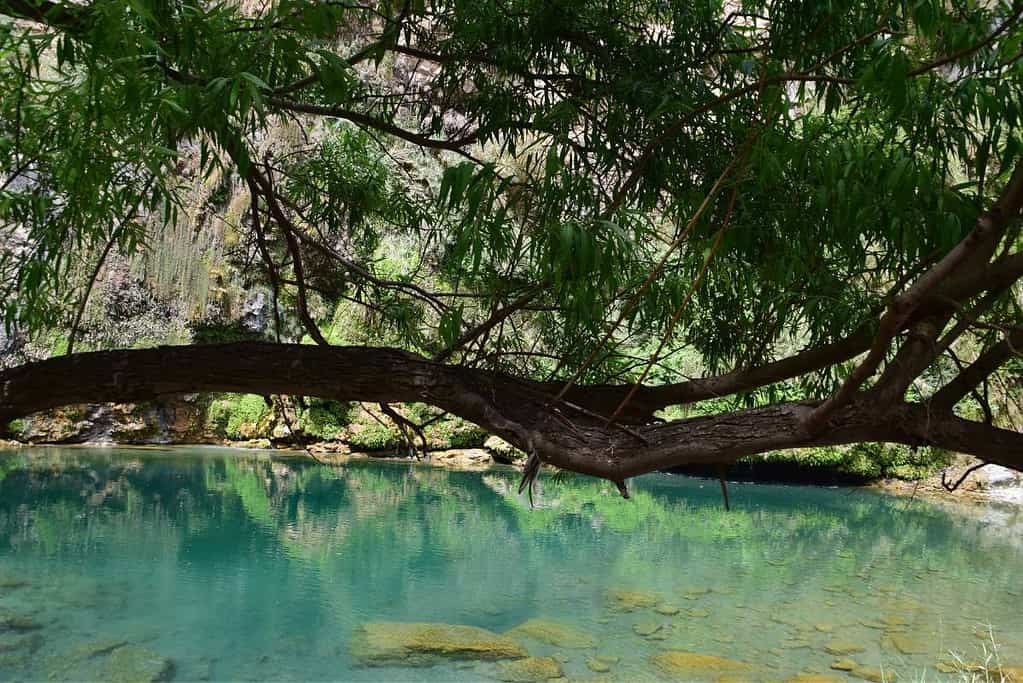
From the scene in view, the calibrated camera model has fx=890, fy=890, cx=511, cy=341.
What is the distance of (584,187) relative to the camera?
1706 millimetres

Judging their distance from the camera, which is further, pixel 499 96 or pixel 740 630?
pixel 740 630

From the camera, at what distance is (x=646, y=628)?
16.8 feet

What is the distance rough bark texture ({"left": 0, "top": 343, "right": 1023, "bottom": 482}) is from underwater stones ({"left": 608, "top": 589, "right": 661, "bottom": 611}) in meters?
3.84

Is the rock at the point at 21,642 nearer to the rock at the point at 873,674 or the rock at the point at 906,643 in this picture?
the rock at the point at 873,674

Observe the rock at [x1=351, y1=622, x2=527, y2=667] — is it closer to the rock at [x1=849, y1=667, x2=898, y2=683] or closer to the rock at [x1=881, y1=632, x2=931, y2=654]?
the rock at [x1=849, y1=667, x2=898, y2=683]

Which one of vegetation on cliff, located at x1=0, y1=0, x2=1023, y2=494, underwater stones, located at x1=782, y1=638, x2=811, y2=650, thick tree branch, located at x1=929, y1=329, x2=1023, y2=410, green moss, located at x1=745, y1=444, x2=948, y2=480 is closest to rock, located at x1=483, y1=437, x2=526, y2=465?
green moss, located at x1=745, y1=444, x2=948, y2=480

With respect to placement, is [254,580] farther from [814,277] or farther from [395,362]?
[814,277]

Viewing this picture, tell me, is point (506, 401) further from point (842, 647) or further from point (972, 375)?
point (842, 647)

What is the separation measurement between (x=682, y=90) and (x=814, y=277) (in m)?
0.52

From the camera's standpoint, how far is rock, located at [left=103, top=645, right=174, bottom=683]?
4.05 meters

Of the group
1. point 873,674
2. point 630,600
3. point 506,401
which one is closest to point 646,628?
point 630,600

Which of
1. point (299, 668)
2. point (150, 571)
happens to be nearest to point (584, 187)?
point (299, 668)

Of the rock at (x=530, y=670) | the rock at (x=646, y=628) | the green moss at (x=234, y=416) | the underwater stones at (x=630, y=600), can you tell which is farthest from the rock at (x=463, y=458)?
the rock at (x=530, y=670)

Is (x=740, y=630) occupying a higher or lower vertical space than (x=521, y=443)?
lower
